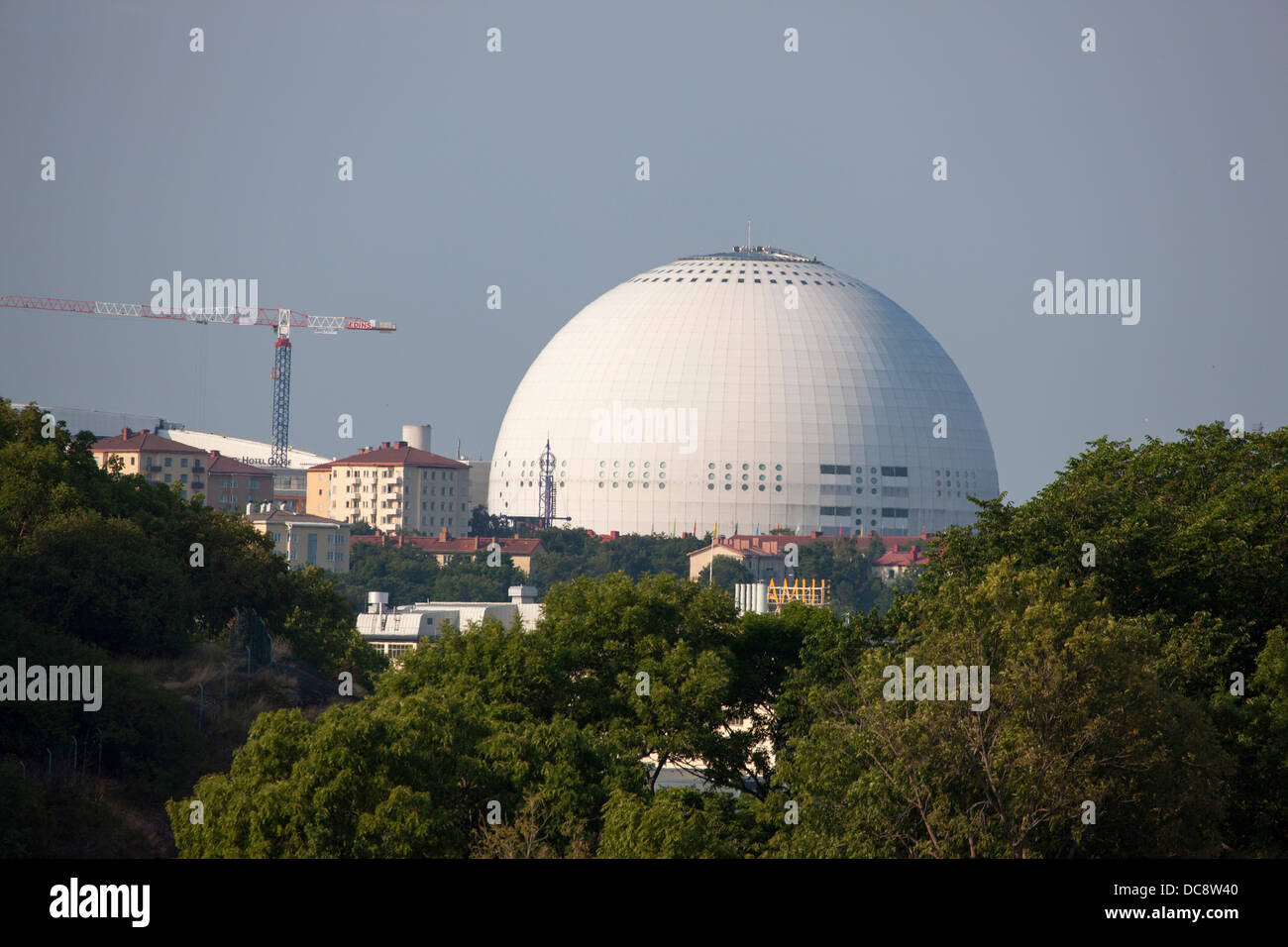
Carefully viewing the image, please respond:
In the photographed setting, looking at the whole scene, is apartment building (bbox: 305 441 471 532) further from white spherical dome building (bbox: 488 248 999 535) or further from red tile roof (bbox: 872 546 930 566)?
red tile roof (bbox: 872 546 930 566)

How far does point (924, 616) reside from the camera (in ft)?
105

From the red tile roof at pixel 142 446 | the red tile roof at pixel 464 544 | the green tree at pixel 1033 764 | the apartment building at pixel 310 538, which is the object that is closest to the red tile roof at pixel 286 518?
the apartment building at pixel 310 538

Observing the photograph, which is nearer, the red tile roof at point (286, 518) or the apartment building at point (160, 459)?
the red tile roof at point (286, 518)

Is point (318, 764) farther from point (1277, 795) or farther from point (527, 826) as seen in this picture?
point (1277, 795)

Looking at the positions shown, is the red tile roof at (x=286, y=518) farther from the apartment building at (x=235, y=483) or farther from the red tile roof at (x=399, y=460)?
the red tile roof at (x=399, y=460)

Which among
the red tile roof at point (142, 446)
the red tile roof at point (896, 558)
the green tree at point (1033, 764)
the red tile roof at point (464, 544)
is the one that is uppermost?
the red tile roof at point (142, 446)

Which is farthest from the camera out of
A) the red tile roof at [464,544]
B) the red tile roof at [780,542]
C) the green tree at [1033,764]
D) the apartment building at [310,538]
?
the red tile roof at [780,542]

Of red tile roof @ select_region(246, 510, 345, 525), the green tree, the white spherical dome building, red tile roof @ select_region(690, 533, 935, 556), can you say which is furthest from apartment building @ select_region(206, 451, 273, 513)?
the green tree

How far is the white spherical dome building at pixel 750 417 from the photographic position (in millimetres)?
163750

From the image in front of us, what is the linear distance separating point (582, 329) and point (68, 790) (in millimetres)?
146590

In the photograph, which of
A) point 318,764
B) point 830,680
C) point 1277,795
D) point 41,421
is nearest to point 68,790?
point 318,764

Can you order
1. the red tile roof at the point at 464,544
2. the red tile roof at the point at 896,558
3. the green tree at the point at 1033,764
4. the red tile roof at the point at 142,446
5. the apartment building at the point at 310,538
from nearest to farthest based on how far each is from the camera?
the green tree at the point at 1033,764, the apartment building at the point at 310,538, the red tile roof at the point at 464,544, the red tile roof at the point at 896,558, the red tile roof at the point at 142,446

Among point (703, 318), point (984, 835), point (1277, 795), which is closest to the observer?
point (984, 835)

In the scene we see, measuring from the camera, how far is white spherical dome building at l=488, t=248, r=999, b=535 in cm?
16375
